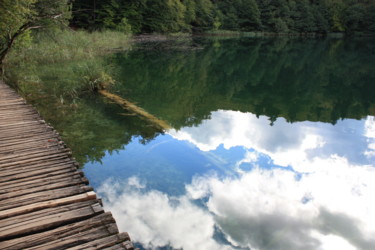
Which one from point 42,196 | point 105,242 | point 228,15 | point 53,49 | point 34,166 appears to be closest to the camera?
point 105,242

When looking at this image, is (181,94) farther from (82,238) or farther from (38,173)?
(82,238)

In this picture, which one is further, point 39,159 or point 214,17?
point 214,17

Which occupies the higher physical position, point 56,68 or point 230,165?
point 230,165

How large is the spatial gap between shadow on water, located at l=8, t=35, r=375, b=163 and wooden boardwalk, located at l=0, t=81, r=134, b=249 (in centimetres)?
202

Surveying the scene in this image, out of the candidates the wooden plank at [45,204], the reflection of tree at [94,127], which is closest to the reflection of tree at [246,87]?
the reflection of tree at [94,127]

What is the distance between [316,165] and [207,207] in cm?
376

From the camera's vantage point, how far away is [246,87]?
1797 centimetres

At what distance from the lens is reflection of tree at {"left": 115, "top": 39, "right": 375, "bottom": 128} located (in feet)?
42.1

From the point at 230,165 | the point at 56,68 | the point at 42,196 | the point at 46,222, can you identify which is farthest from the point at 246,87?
the point at 46,222

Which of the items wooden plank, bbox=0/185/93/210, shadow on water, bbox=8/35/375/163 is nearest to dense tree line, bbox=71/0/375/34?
shadow on water, bbox=8/35/375/163

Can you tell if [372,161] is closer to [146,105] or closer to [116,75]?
[146,105]

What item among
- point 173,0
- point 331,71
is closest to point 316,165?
point 331,71

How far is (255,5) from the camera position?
67812 mm

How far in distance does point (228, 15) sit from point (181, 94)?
55365 mm
